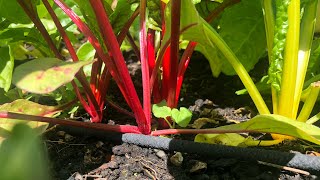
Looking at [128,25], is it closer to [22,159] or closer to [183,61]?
[183,61]

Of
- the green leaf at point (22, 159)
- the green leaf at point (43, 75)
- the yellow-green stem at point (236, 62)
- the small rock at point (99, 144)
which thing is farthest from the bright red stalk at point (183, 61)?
the green leaf at point (22, 159)

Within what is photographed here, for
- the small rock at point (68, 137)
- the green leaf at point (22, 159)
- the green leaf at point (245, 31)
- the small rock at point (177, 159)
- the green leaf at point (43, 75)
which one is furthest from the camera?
the green leaf at point (245, 31)

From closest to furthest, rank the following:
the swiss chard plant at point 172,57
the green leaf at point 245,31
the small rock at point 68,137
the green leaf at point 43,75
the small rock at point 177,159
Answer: the green leaf at point 43,75
the swiss chard plant at point 172,57
the small rock at point 177,159
the small rock at point 68,137
the green leaf at point 245,31

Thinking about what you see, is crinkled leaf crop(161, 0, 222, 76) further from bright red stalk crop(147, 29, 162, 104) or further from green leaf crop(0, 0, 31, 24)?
green leaf crop(0, 0, 31, 24)

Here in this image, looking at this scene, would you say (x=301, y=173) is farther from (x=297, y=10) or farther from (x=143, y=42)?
(x=143, y=42)

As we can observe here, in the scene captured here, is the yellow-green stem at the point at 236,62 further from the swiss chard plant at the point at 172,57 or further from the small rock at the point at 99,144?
the small rock at the point at 99,144

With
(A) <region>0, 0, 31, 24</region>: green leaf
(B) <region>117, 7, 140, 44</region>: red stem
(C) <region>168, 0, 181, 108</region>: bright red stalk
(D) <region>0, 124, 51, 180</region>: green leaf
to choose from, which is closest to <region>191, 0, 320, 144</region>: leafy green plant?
(C) <region>168, 0, 181, 108</region>: bright red stalk
